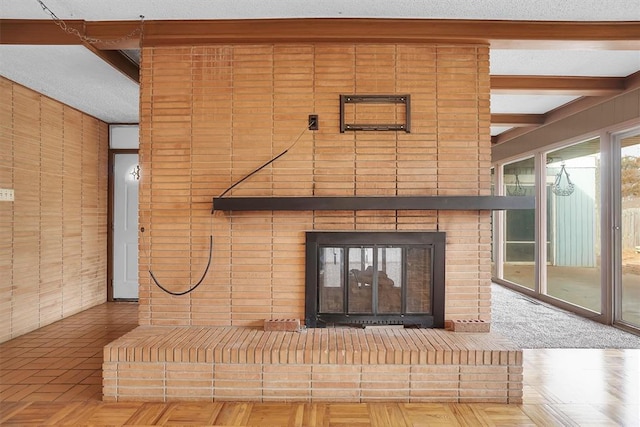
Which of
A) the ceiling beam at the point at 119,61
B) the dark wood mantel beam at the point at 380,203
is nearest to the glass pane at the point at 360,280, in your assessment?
the dark wood mantel beam at the point at 380,203

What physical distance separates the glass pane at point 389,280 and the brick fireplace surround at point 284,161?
0.20 meters

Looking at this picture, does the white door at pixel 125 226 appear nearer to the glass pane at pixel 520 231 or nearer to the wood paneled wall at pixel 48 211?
the wood paneled wall at pixel 48 211

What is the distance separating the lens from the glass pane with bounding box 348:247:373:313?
9.86 ft

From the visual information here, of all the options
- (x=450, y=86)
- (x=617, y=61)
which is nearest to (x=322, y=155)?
(x=450, y=86)

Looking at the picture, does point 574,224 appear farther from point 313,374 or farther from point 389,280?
point 313,374

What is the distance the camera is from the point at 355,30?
2834 mm

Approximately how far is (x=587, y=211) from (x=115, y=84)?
552cm

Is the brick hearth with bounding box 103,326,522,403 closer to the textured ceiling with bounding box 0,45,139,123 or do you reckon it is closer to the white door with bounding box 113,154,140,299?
the textured ceiling with bounding box 0,45,139,123

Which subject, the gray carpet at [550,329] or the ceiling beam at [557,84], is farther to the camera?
the ceiling beam at [557,84]

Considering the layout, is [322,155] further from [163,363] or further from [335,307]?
[163,363]

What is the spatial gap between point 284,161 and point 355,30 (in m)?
1.05

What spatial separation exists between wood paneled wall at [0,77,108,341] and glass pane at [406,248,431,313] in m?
3.61

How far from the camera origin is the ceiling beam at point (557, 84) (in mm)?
4047

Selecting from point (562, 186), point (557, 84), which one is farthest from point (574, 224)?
point (557, 84)
